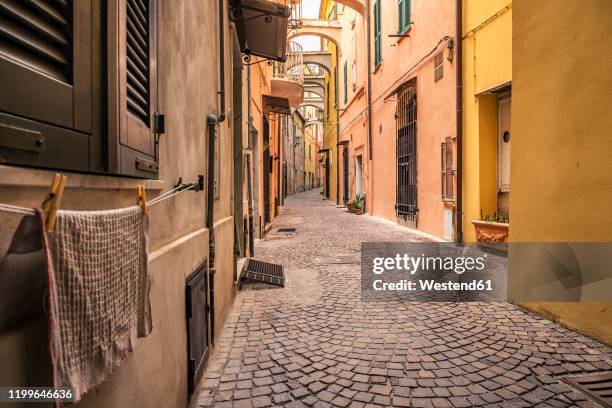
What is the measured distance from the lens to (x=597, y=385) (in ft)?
8.59

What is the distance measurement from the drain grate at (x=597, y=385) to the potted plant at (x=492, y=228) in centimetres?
387

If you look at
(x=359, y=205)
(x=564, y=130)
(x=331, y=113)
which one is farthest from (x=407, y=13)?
(x=331, y=113)

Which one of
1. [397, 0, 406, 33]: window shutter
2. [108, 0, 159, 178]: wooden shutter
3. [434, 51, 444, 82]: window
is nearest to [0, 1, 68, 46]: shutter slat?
[108, 0, 159, 178]: wooden shutter

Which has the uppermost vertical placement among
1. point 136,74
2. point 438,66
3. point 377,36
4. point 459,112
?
point 377,36

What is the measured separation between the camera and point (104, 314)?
1.12 m

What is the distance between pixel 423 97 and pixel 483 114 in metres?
2.90

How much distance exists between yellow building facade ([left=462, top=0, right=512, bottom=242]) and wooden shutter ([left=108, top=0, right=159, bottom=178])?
6505 mm

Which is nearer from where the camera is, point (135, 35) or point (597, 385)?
point (135, 35)

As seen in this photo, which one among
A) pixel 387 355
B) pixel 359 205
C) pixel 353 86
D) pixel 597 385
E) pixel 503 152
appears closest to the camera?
pixel 597 385

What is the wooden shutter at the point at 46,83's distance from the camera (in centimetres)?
88

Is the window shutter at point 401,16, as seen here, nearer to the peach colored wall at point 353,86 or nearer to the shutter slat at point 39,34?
the peach colored wall at point 353,86

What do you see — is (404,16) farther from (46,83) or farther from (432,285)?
(46,83)

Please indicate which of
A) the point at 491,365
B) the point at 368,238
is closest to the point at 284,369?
the point at 491,365

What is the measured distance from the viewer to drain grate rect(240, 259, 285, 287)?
5.46 metres
